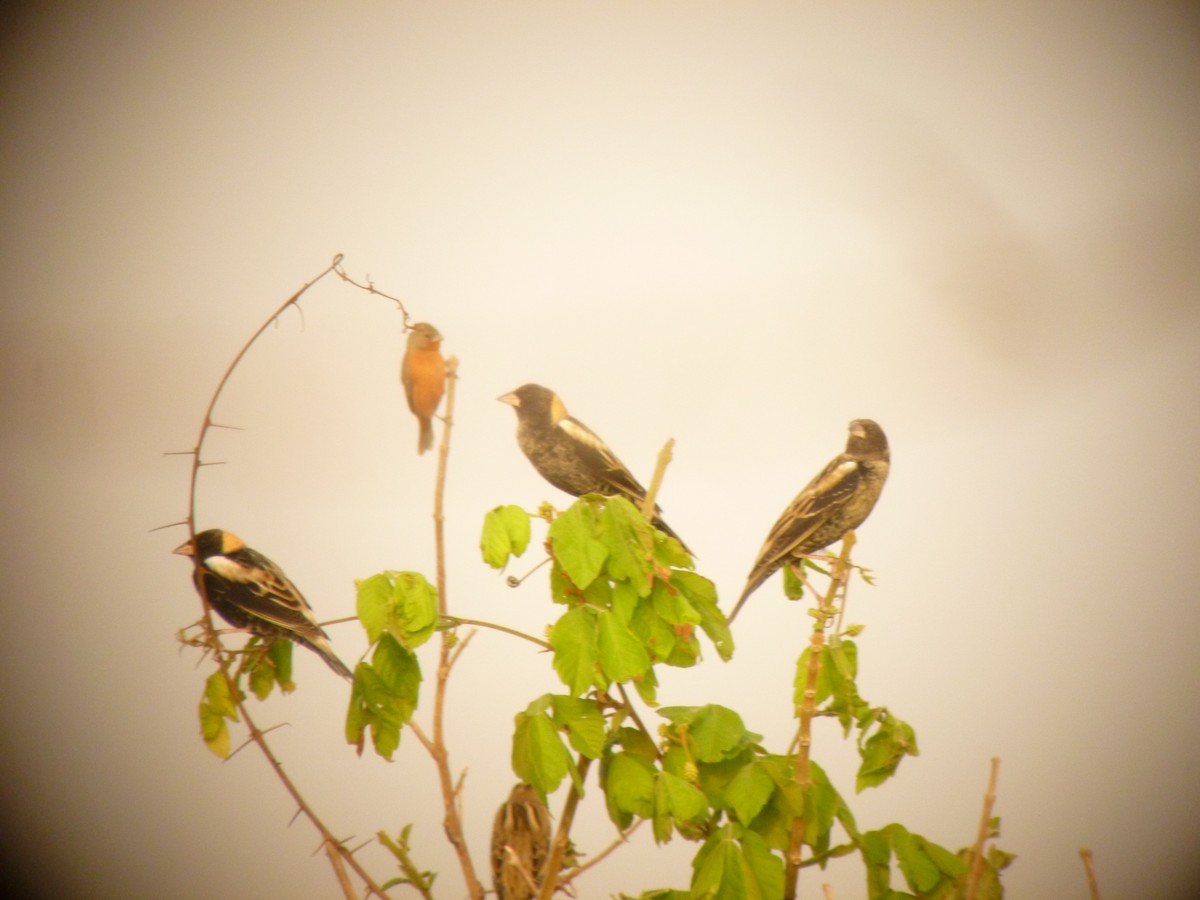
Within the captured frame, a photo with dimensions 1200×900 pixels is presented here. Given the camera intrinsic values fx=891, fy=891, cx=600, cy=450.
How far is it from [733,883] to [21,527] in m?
2.11

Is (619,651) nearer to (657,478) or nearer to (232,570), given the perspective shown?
(657,478)

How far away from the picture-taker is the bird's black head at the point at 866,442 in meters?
1.62

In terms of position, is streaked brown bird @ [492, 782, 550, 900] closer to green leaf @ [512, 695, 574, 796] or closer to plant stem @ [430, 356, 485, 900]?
plant stem @ [430, 356, 485, 900]

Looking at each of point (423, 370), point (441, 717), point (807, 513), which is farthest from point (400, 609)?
point (807, 513)

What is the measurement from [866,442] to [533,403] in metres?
0.62

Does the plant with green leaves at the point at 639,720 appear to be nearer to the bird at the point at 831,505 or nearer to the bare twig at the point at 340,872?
the bare twig at the point at 340,872

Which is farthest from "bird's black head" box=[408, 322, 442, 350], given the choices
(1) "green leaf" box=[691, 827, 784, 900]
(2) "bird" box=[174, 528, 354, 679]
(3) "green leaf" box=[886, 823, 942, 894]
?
(3) "green leaf" box=[886, 823, 942, 894]

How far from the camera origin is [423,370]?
5.02ft

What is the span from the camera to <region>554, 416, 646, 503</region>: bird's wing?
64.2 inches

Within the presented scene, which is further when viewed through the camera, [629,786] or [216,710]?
[216,710]

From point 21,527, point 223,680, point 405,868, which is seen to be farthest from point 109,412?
point 405,868

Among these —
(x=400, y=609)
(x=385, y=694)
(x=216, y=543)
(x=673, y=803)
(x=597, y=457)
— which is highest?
(x=597, y=457)

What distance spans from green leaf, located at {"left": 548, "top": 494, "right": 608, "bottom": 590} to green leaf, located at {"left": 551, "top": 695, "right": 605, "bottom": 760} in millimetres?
158

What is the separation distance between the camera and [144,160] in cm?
228
